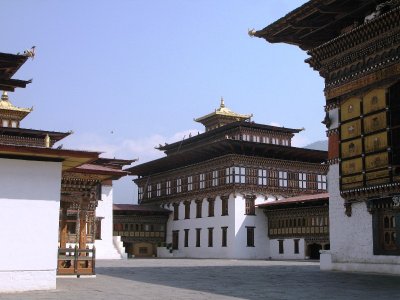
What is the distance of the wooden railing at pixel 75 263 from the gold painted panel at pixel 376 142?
11.6 m

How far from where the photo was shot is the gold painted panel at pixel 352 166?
23.8m

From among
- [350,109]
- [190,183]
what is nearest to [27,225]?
[350,109]

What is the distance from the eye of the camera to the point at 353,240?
2420 cm

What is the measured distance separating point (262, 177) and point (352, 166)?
28.1 meters

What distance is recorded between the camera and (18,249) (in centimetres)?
1505

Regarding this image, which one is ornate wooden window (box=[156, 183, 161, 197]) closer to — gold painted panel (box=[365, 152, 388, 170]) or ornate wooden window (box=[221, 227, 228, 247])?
ornate wooden window (box=[221, 227, 228, 247])

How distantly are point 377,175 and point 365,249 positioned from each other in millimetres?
3201

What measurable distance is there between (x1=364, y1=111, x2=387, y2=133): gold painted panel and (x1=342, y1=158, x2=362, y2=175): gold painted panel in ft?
4.52

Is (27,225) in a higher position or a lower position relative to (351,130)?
lower

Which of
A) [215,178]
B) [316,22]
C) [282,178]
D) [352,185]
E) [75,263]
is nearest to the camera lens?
[75,263]

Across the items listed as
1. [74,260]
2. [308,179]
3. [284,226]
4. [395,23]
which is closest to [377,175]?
[395,23]

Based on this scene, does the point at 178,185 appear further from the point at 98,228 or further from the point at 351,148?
the point at 351,148

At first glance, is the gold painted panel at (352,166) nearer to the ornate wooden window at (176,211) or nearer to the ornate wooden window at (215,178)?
the ornate wooden window at (215,178)

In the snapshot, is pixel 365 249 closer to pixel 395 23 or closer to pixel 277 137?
pixel 395 23
